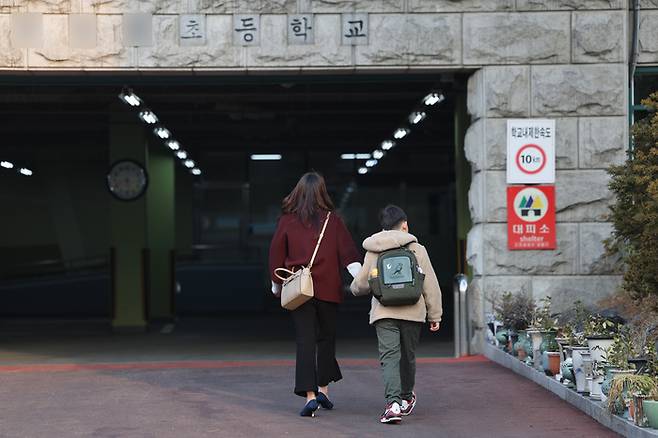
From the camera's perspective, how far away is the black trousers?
8.69 m

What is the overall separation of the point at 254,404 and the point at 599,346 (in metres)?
3.01

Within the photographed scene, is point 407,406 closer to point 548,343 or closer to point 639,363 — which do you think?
point 639,363

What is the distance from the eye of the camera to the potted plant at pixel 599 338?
879cm

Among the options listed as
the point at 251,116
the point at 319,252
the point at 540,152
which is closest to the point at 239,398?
the point at 319,252

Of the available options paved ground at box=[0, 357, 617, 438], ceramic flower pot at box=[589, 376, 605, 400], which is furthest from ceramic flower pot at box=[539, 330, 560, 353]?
ceramic flower pot at box=[589, 376, 605, 400]

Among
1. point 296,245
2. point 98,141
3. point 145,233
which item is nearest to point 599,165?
point 296,245

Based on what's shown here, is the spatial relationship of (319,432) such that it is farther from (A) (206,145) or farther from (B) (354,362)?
(A) (206,145)

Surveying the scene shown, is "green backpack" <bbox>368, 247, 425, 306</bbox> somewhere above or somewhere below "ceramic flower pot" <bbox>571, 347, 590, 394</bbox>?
above

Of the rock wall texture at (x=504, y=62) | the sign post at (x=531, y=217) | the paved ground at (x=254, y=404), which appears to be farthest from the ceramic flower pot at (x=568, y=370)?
the sign post at (x=531, y=217)

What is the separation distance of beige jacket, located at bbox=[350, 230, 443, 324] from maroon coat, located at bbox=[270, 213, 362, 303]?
0.31m

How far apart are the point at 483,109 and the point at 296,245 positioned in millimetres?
4923

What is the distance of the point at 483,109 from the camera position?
1299 cm

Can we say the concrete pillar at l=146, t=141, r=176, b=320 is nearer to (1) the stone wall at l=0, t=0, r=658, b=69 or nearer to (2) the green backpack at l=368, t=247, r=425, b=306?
(1) the stone wall at l=0, t=0, r=658, b=69

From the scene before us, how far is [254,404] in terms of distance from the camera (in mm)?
9500
